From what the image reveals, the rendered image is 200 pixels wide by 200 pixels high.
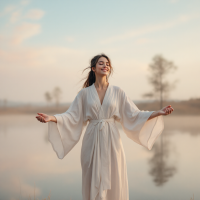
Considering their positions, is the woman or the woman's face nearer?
the woman

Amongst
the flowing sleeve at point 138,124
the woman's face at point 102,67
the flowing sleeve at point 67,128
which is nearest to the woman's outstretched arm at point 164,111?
the flowing sleeve at point 138,124

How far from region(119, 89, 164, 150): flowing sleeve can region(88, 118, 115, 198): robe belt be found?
301 mm

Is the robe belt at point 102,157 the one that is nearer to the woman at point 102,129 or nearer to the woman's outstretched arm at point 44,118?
the woman at point 102,129

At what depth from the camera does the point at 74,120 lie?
2934mm

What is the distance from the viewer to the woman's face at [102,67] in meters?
2.84

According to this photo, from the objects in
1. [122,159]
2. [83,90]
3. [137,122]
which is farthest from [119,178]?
[83,90]

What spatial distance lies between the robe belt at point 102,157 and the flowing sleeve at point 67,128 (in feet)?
0.89

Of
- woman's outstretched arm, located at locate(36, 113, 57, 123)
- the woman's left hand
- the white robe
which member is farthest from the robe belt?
Answer: the woman's left hand

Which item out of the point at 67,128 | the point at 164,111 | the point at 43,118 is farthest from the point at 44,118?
the point at 164,111

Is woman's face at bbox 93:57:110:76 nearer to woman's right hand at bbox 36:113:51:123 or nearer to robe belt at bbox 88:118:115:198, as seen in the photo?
robe belt at bbox 88:118:115:198

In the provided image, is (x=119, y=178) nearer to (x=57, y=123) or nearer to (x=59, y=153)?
(x=59, y=153)

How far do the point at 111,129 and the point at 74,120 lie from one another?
470 mm

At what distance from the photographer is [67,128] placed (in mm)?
2896

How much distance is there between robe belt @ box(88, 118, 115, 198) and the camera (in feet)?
8.78
